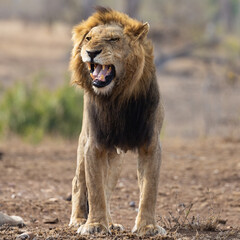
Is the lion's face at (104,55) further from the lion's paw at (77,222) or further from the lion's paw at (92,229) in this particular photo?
the lion's paw at (77,222)

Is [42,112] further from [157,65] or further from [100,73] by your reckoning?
[157,65]

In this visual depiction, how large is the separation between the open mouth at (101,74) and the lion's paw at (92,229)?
99 centimetres

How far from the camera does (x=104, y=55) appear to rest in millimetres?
4816

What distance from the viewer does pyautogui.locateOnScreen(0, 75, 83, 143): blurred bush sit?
1176 cm

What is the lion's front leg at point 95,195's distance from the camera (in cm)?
504

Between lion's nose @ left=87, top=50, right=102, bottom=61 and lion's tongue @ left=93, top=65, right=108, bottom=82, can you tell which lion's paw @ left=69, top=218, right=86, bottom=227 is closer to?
lion's tongue @ left=93, top=65, right=108, bottom=82

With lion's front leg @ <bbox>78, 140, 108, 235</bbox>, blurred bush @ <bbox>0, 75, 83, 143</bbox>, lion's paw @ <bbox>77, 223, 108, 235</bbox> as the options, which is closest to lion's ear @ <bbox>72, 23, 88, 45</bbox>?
lion's front leg @ <bbox>78, 140, 108, 235</bbox>

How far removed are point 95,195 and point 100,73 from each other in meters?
0.88

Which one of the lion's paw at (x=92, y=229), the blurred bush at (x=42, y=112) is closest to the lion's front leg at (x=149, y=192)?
the lion's paw at (x=92, y=229)

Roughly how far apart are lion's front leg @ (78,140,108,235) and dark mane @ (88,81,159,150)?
0.14 meters

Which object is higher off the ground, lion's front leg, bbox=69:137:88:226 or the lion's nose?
the lion's nose

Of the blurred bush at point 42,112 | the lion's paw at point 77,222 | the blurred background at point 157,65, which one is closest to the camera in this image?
the lion's paw at point 77,222

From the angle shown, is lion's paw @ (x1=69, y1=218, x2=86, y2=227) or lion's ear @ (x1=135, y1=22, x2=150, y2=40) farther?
lion's paw @ (x1=69, y1=218, x2=86, y2=227)

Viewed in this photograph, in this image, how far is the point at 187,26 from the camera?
32.3 meters
